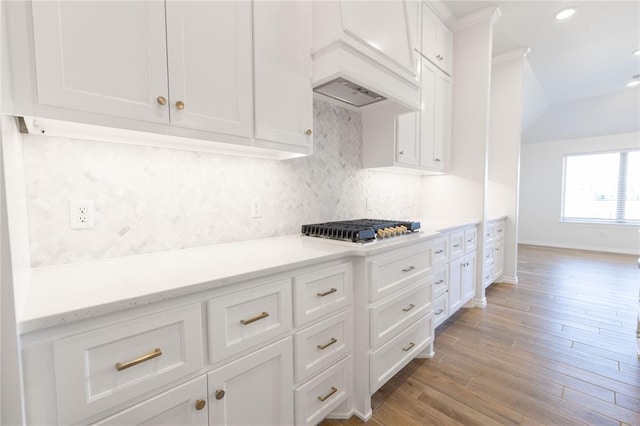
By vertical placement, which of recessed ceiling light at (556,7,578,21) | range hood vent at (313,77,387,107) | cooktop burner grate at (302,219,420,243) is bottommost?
cooktop burner grate at (302,219,420,243)

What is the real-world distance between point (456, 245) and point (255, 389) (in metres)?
2.06

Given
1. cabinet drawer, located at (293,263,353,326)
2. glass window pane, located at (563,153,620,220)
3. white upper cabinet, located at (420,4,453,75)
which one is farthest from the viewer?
glass window pane, located at (563,153,620,220)

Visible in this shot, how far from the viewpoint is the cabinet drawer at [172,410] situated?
75 cm

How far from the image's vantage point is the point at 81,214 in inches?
42.9

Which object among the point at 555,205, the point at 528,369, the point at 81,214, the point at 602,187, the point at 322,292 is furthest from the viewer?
the point at 555,205

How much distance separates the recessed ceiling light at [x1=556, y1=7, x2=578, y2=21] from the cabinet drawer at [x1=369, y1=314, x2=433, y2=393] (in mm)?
3178

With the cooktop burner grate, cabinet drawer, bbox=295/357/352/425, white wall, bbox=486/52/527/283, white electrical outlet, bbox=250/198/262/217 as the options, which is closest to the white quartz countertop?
the cooktop burner grate

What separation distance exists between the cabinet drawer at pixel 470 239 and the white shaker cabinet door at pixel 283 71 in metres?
1.94

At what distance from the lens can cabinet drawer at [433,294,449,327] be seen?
217cm

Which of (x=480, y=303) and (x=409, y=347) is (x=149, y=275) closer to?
(x=409, y=347)

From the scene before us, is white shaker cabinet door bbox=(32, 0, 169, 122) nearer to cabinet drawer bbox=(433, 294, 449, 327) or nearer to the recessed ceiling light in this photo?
cabinet drawer bbox=(433, 294, 449, 327)

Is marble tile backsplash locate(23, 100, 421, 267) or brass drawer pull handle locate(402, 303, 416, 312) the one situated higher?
marble tile backsplash locate(23, 100, 421, 267)

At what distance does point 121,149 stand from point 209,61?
538 mm

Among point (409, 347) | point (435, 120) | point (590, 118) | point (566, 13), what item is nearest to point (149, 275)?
point (409, 347)
